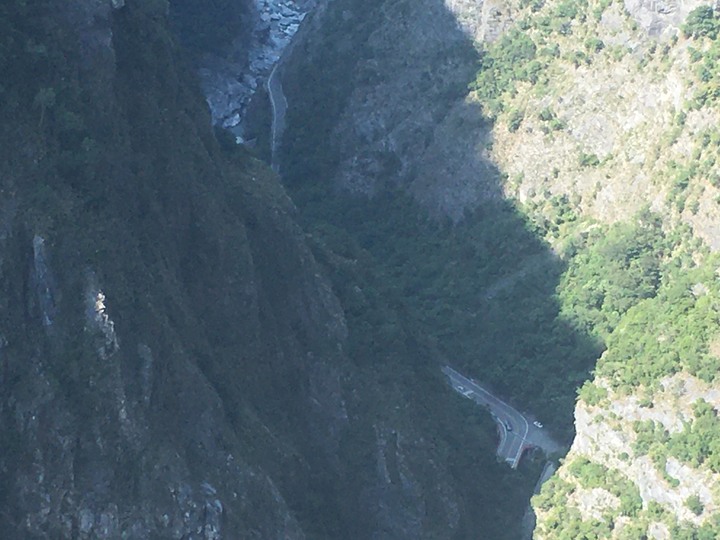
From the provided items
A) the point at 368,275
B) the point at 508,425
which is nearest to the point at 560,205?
the point at 368,275

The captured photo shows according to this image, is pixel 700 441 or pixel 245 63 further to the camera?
pixel 245 63

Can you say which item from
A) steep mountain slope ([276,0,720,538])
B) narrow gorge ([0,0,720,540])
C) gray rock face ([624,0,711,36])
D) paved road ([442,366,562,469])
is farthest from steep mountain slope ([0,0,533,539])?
gray rock face ([624,0,711,36])

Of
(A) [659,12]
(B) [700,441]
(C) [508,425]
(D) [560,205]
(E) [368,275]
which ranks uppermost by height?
(A) [659,12]

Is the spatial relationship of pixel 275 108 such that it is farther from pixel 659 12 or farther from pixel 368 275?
pixel 368 275

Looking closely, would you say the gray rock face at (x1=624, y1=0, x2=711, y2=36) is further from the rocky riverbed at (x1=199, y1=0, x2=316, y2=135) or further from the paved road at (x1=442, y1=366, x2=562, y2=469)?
the rocky riverbed at (x1=199, y1=0, x2=316, y2=135)

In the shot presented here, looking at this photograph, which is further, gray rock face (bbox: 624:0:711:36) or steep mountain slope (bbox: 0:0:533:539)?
gray rock face (bbox: 624:0:711:36)

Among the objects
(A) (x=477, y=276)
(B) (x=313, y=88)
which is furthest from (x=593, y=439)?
(B) (x=313, y=88)
